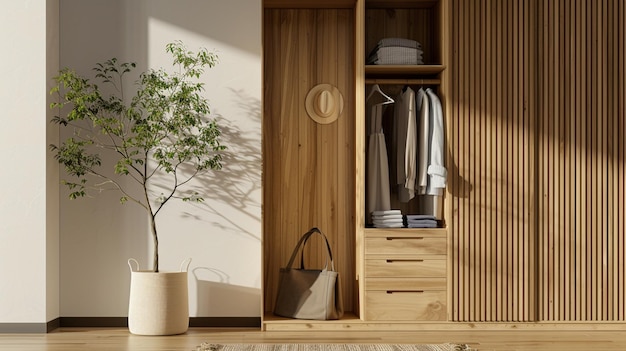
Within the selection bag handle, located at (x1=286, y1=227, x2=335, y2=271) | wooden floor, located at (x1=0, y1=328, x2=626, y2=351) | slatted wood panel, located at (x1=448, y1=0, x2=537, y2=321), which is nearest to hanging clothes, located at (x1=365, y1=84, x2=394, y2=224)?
bag handle, located at (x1=286, y1=227, x2=335, y2=271)

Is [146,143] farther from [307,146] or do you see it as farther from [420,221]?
[420,221]

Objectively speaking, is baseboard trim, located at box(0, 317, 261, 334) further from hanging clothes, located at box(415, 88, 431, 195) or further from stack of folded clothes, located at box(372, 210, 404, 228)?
hanging clothes, located at box(415, 88, 431, 195)

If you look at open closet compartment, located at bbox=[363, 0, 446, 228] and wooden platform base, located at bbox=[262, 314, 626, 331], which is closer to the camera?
wooden platform base, located at bbox=[262, 314, 626, 331]

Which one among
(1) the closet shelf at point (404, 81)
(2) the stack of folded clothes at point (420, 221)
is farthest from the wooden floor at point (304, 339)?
(1) the closet shelf at point (404, 81)

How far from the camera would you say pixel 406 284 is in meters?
4.91

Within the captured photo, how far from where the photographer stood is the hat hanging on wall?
5438mm

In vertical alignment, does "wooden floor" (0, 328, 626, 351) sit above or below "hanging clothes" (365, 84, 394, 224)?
below

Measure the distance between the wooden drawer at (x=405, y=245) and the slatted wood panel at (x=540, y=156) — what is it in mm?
124

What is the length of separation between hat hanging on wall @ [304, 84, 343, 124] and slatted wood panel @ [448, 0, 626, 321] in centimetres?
86

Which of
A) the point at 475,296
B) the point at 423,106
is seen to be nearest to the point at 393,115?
the point at 423,106

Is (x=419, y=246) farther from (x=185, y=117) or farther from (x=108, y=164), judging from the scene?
(x=108, y=164)

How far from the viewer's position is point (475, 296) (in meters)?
4.92
